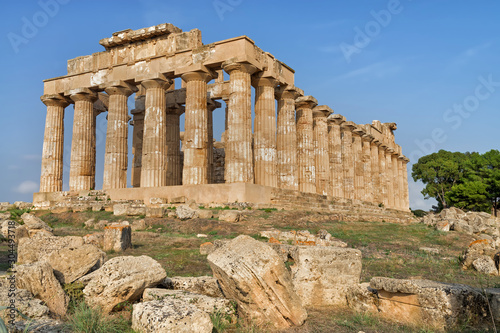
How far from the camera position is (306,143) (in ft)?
91.7

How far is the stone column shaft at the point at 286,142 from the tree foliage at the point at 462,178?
32545 millimetres

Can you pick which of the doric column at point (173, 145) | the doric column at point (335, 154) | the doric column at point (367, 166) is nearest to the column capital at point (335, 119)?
the doric column at point (335, 154)

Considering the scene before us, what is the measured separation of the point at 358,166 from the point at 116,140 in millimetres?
20735

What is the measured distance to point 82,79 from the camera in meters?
26.6

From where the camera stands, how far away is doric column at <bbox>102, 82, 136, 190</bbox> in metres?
24.8

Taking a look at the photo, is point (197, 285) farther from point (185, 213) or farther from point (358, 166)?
point (358, 166)

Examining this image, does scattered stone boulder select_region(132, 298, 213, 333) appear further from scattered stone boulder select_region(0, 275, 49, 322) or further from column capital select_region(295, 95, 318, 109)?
column capital select_region(295, 95, 318, 109)

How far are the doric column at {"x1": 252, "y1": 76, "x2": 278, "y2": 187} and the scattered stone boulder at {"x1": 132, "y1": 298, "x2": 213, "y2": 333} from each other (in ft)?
59.7

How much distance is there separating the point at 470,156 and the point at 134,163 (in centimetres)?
4672

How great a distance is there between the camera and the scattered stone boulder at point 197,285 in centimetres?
590

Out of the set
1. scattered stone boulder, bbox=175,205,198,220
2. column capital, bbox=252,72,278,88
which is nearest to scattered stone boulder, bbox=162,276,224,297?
scattered stone boulder, bbox=175,205,198,220

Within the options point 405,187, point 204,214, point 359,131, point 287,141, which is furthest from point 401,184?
point 204,214

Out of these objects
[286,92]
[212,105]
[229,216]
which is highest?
[286,92]

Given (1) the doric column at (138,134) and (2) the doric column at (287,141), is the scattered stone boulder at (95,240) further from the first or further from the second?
(1) the doric column at (138,134)
